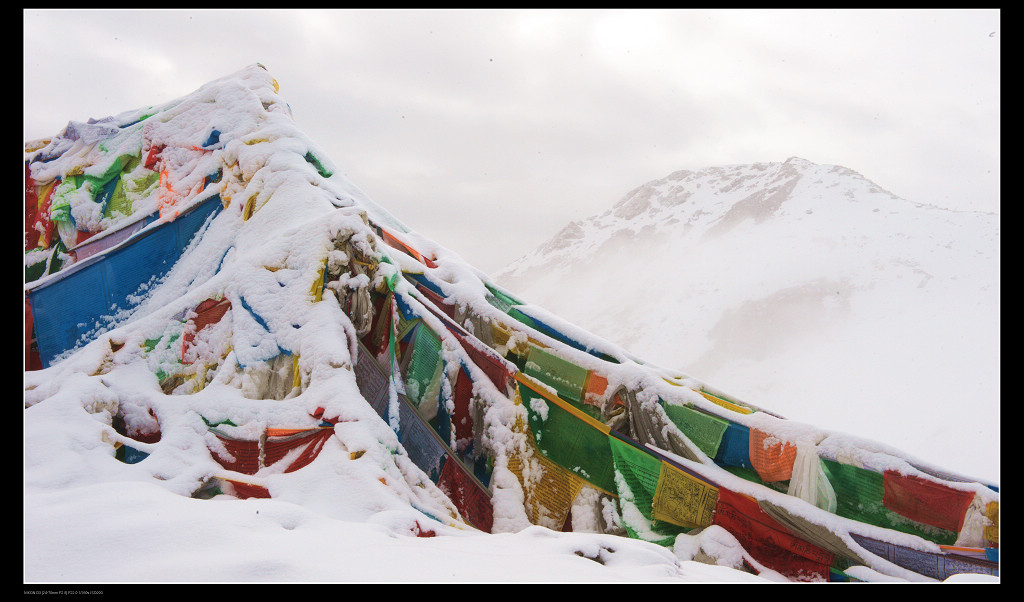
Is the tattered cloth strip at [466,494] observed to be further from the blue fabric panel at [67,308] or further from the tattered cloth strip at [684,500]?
the blue fabric panel at [67,308]

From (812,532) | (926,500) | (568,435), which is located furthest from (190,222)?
(926,500)

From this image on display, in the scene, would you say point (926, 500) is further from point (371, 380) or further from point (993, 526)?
point (371, 380)

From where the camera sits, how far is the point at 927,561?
13.2ft

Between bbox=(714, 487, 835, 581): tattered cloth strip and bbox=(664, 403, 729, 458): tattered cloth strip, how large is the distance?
35 centimetres

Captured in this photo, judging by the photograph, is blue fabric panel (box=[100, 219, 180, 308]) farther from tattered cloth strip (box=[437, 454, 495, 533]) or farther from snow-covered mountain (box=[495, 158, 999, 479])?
snow-covered mountain (box=[495, 158, 999, 479])

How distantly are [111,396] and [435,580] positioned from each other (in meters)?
3.44

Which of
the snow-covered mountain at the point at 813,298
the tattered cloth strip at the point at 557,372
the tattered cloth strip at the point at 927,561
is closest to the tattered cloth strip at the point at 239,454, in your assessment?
the tattered cloth strip at the point at 557,372

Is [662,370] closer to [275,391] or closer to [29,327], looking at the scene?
[275,391]

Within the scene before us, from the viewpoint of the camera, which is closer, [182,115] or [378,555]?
[378,555]

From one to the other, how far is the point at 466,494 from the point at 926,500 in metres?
3.23

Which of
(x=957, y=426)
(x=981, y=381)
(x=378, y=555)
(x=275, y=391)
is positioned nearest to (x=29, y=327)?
(x=275, y=391)

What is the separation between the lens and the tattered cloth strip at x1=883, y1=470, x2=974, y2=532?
4.05 metres

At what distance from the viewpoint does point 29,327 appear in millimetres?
6148

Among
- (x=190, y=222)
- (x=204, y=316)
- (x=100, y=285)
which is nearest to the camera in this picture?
(x=204, y=316)
